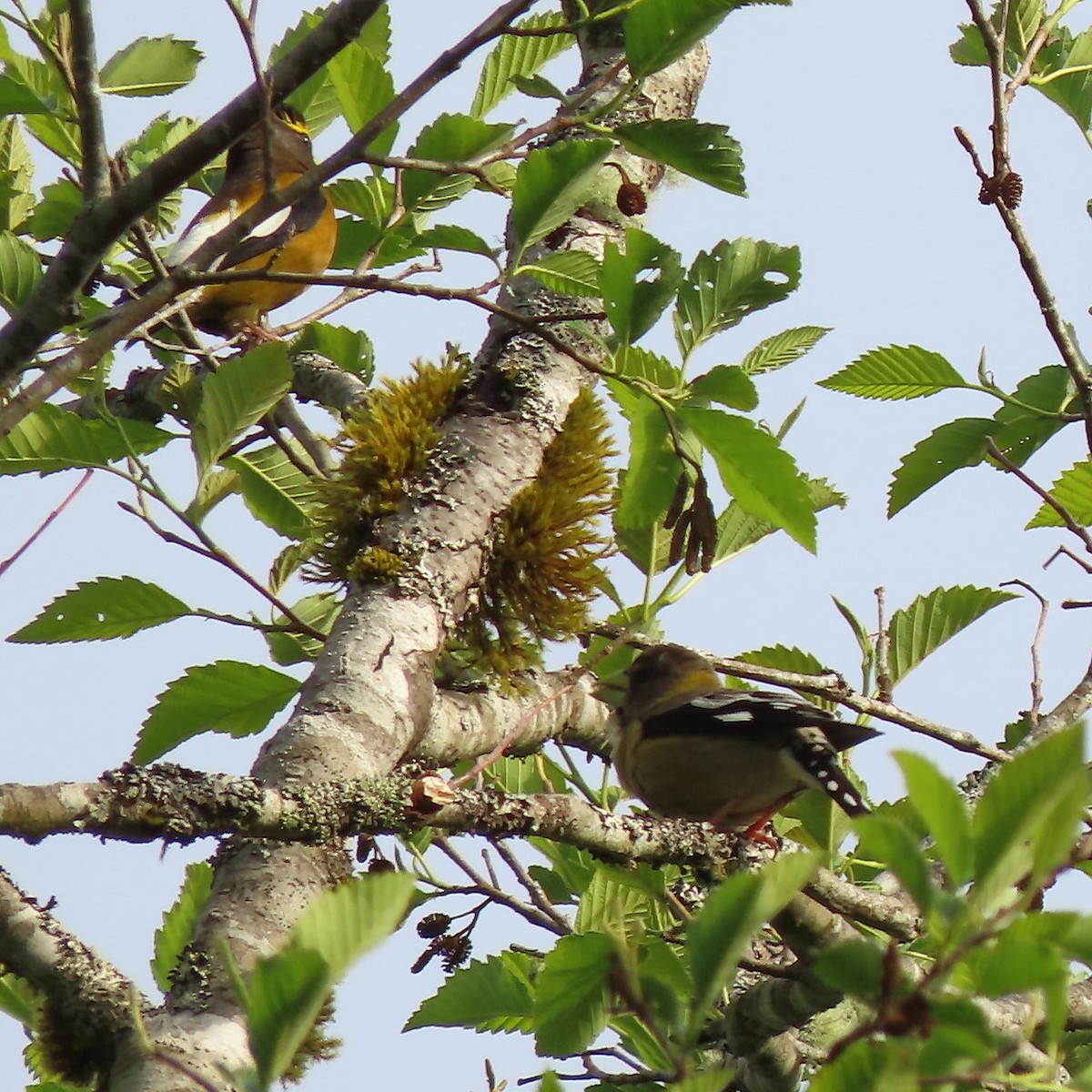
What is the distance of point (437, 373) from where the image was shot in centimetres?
362

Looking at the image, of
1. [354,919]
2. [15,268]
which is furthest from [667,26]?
[354,919]

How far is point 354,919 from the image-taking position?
3.64ft

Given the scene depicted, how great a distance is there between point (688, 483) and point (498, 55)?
5.30ft

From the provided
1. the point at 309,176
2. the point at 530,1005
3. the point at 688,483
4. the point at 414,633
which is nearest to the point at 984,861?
the point at 309,176

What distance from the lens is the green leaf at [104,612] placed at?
3215 mm

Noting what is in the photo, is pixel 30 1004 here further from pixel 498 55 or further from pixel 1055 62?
pixel 1055 62

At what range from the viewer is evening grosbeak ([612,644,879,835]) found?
3596 mm

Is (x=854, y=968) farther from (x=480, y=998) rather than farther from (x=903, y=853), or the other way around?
(x=480, y=998)

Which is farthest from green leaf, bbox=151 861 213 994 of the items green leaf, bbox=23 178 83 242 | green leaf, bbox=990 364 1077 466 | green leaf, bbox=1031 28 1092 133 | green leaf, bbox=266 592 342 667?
green leaf, bbox=1031 28 1092 133

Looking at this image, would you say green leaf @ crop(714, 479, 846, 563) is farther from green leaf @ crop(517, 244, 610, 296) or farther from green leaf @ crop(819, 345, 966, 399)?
green leaf @ crop(517, 244, 610, 296)

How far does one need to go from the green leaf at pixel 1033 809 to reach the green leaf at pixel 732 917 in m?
0.16

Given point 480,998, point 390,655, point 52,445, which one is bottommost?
point 480,998

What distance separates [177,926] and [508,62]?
2.34m

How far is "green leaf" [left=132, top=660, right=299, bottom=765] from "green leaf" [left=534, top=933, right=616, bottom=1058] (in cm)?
98
